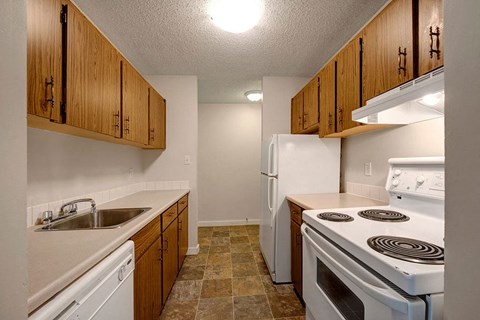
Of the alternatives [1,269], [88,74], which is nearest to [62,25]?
[88,74]

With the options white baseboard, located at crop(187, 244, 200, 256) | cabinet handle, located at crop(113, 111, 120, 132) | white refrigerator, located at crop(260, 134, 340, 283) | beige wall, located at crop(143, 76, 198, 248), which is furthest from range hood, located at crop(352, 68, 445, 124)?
white baseboard, located at crop(187, 244, 200, 256)

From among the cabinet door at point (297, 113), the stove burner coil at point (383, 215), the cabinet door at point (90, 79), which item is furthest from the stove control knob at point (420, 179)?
the cabinet door at point (90, 79)

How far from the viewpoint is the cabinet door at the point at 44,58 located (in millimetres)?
896

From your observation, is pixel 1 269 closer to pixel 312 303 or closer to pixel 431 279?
pixel 431 279

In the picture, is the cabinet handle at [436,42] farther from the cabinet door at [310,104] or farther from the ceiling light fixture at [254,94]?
the ceiling light fixture at [254,94]

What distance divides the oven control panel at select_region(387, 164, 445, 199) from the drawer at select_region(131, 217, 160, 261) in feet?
5.44

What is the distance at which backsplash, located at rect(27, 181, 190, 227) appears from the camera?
128cm

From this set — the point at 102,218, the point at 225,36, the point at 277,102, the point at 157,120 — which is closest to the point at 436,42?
the point at 225,36

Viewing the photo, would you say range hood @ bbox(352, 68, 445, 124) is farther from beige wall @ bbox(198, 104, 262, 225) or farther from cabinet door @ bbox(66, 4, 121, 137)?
beige wall @ bbox(198, 104, 262, 225)

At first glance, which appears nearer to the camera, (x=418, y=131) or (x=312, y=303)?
Answer: (x=312, y=303)

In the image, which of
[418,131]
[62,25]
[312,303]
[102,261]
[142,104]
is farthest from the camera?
[142,104]

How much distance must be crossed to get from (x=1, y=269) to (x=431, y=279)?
1.02 meters

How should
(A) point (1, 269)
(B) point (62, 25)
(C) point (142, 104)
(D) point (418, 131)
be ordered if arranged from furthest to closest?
(C) point (142, 104), (D) point (418, 131), (B) point (62, 25), (A) point (1, 269)

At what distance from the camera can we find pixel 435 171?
1.19 m
